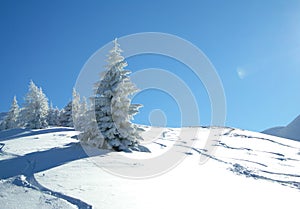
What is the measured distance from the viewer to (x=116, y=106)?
1878 cm

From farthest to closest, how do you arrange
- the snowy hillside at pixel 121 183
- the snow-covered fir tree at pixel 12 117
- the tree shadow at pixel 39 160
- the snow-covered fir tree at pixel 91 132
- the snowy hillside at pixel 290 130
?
the snowy hillside at pixel 290 130 < the snow-covered fir tree at pixel 12 117 < the snow-covered fir tree at pixel 91 132 < the tree shadow at pixel 39 160 < the snowy hillside at pixel 121 183

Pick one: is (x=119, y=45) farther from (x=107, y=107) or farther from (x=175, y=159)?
(x=175, y=159)

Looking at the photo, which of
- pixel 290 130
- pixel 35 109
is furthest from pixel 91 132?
pixel 290 130

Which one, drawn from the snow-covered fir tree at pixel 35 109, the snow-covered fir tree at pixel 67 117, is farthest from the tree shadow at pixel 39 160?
the snow-covered fir tree at pixel 67 117

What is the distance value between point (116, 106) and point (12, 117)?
156ft

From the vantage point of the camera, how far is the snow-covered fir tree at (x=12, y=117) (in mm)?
55747

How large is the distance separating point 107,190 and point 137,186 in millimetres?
1530

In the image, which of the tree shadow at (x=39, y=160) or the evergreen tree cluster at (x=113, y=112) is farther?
the evergreen tree cluster at (x=113, y=112)

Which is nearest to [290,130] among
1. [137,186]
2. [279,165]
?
[279,165]

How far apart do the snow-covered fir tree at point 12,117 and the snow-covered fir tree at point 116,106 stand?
145ft

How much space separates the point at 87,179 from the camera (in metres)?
10.2

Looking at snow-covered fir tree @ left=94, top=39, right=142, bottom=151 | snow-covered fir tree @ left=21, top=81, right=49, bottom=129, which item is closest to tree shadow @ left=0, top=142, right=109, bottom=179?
snow-covered fir tree @ left=94, top=39, right=142, bottom=151

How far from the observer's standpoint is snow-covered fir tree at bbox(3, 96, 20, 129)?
55.7 meters

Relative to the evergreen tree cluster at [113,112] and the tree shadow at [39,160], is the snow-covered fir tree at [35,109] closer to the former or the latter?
the evergreen tree cluster at [113,112]
